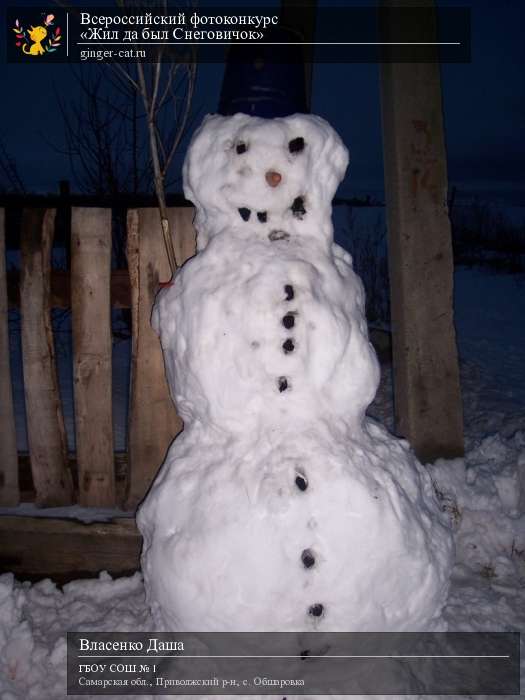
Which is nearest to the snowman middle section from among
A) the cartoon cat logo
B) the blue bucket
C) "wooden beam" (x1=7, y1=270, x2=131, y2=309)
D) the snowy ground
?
the blue bucket

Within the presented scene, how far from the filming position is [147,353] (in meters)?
2.85

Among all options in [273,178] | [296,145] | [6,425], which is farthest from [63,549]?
[296,145]

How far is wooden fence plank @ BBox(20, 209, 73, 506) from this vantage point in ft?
9.28

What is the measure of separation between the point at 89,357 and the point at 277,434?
140 cm

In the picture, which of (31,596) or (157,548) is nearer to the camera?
(157,548)

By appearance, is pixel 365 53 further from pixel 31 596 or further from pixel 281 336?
pixel 31 596

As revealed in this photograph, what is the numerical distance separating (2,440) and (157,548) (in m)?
1.49

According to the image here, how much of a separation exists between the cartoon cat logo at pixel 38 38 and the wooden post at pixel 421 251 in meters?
1.82

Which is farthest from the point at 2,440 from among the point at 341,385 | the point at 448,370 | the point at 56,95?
the point at 56,95

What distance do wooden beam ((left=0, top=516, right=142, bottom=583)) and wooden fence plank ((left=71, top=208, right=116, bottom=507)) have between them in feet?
0.80

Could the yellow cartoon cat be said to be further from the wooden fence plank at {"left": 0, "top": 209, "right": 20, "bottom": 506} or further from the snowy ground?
the snowy ground

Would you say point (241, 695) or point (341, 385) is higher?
point (341, 385)

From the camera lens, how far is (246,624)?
185 cm

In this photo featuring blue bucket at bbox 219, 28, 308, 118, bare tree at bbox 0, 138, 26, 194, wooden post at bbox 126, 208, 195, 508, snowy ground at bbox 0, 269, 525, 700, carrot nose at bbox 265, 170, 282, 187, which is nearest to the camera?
carrot nose at bbox 265, 170, 282, 187
